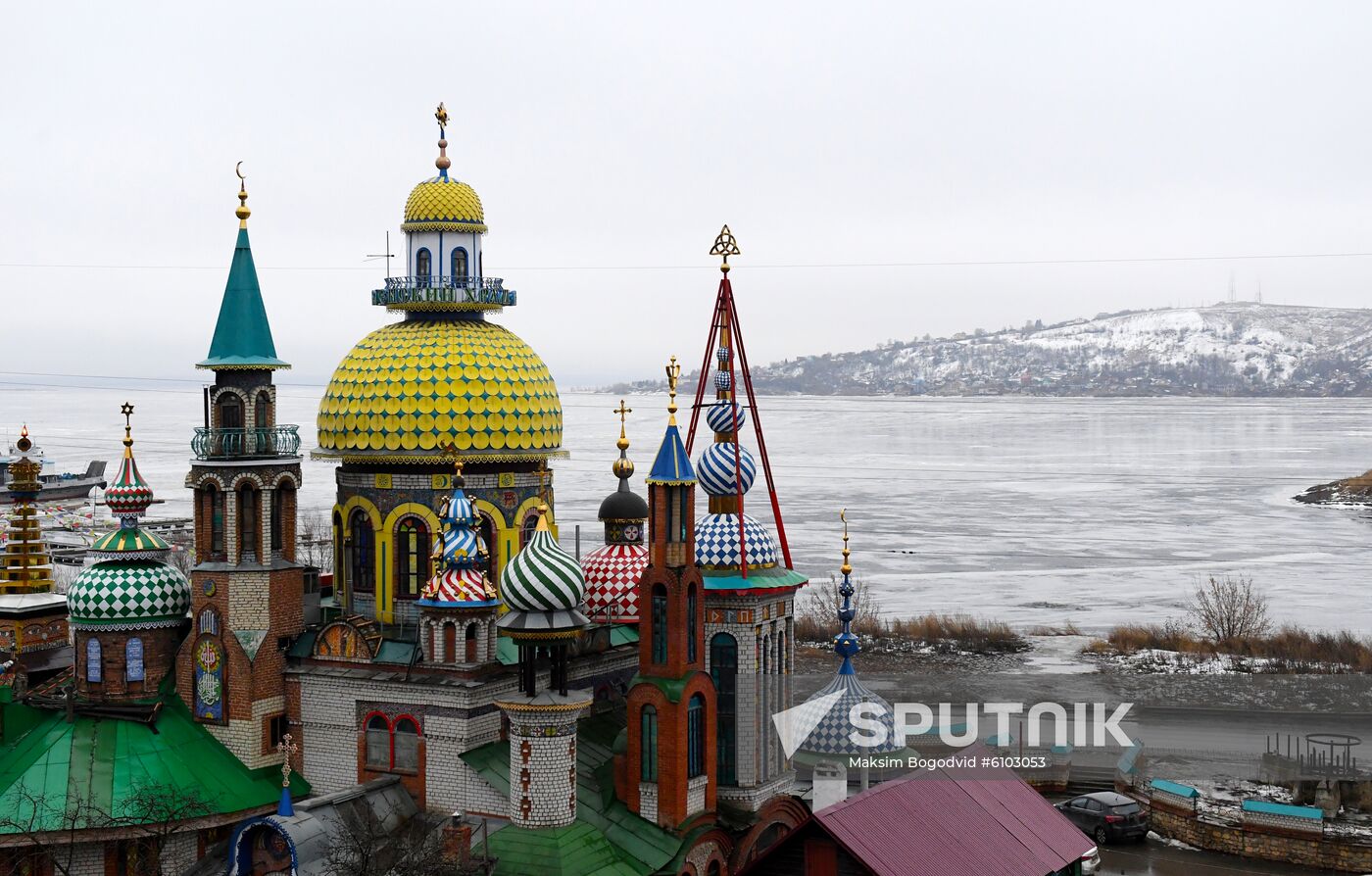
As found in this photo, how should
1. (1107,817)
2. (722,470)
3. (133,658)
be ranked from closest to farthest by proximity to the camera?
(722,470)
(133,658)
(1107,817)

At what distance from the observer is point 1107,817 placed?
2995 cm

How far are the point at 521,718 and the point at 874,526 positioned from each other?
5985 centimetres

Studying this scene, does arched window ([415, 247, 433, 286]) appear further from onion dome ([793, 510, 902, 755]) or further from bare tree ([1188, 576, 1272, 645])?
bare tree ([1188, 576, 1272, 645])

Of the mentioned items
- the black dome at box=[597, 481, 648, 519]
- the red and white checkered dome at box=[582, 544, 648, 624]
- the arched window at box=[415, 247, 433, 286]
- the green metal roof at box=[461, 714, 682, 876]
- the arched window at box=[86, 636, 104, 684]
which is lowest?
the green metal roof at box=[461, 714, 682, 876]

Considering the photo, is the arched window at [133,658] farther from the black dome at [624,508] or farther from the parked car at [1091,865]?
the parked car at [1091,865]

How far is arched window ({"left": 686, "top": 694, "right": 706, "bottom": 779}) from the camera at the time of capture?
23.4 m

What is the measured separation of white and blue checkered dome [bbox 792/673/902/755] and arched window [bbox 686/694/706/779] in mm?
1673

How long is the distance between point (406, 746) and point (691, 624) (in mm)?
4550

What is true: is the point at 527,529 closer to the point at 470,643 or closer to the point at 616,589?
the point at 616,589

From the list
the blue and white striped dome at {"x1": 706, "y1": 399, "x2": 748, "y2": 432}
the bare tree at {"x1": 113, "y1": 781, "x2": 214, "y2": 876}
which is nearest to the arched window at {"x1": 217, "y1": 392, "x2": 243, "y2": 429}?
the bare tree at {"x1": 113, "y1": 781, "x2": 214, "y2": 876}

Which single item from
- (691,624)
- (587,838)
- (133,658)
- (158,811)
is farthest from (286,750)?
(691,624)

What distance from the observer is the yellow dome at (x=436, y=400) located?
87.2 ft

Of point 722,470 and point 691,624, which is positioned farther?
point 722,470

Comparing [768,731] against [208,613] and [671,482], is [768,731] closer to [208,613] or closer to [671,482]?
[671,482]
